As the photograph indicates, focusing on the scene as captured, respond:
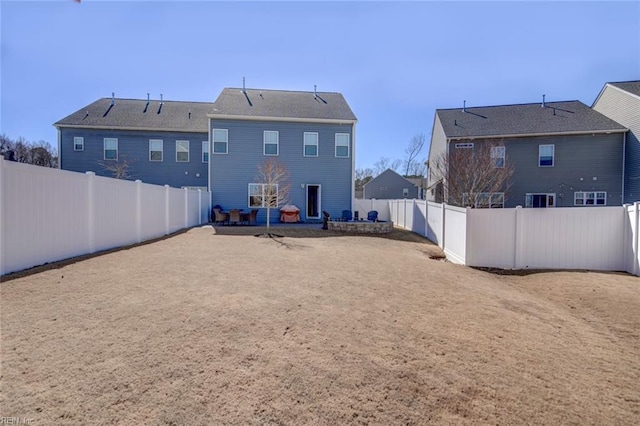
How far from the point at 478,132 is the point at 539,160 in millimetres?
4037

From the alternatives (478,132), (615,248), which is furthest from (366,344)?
(478,132)

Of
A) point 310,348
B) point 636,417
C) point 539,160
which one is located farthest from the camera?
point 539,160

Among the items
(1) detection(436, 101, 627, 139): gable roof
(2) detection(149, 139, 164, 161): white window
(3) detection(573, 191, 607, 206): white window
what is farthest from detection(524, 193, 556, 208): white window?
(2) detection(149, 139, 164, 161): white window

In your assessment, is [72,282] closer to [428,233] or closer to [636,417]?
[636,417]

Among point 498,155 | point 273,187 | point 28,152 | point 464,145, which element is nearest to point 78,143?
point 273,187

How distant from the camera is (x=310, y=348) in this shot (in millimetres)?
3078

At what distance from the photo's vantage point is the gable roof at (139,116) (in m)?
20.4

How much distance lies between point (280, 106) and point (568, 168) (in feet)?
59.3

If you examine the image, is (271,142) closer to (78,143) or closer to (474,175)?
(474,175)

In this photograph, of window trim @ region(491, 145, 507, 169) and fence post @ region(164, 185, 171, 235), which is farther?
window trim @ region(491, 145, 507, 169)

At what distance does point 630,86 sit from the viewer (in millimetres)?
19766

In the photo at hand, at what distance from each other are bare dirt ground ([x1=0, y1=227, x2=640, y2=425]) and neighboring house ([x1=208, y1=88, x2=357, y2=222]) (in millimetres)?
12742

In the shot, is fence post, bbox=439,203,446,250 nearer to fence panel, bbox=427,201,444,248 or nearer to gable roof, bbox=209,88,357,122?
fence panel, bbox=427,201,444,248

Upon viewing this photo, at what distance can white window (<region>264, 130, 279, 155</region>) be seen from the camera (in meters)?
18.6
